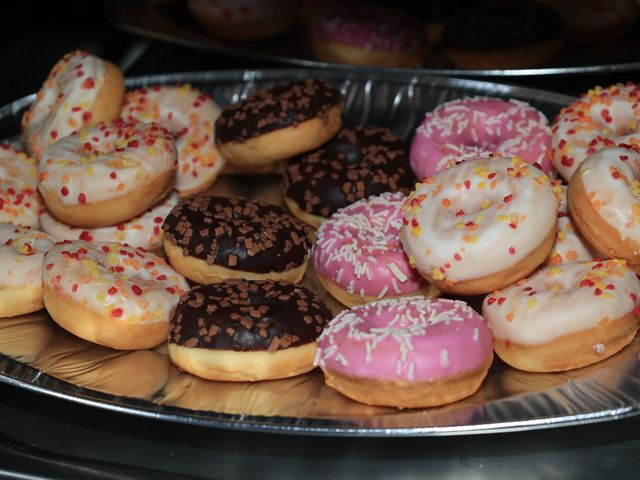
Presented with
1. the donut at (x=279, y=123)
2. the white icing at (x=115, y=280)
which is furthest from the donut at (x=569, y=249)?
the white icing at (x=115, y=280)

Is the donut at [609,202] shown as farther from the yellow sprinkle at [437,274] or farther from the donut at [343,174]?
the donut at [343,174]

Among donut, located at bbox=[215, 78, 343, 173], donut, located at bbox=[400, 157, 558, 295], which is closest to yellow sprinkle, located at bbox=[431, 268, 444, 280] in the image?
donut, located at bbox=[400, 157, 558, 295]

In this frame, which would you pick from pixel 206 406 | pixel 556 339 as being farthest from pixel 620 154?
pixel 206 406

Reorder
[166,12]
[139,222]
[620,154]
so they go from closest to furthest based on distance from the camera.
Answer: [620,154], [139,222], [166,12]

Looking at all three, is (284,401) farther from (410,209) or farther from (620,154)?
(620,154)

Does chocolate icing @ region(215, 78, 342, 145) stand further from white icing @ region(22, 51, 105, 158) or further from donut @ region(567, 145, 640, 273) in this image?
donut @ region(567, 145, 640, 273)

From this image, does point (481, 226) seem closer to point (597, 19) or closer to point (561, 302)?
point (561, 302)

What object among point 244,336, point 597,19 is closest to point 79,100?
point 244,336
